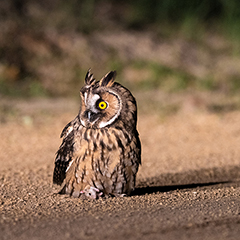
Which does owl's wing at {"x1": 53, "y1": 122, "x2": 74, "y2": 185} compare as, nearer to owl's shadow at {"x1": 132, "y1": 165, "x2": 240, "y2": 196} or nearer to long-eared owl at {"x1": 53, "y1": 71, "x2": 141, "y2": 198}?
long-eared owl at {"x1": 53, "y1": 71, "x2": 141, "y2": 198}

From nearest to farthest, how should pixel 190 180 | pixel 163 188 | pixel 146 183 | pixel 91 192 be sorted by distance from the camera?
pixel 91 192, pixel 163 188, pixel 146 183, pixel 190 180

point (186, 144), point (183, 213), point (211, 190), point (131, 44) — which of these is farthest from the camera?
point (131, 44)

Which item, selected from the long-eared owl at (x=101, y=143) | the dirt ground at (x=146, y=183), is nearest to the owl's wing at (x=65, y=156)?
the long-eared owl at (x=101, y=143)

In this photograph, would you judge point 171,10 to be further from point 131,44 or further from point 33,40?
point 33,40

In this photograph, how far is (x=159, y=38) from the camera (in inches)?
516

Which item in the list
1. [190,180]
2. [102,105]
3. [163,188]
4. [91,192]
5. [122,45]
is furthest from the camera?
[122,45]

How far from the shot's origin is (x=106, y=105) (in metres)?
3.79

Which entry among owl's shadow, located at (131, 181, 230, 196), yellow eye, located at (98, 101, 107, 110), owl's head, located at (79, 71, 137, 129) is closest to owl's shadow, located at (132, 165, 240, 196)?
owl's shadow, located at (131, 181, 230, 196)

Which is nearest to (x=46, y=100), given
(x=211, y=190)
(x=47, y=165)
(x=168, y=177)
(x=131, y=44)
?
(x=131, y=44)

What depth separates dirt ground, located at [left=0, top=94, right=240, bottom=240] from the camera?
3068 millimetres

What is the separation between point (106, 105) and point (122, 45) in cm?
882

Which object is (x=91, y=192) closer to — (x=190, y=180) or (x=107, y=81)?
(x=107, y=81)

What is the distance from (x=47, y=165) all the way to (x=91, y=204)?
1.98 m

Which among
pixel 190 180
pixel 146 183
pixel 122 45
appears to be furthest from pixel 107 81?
pixel 122 45
